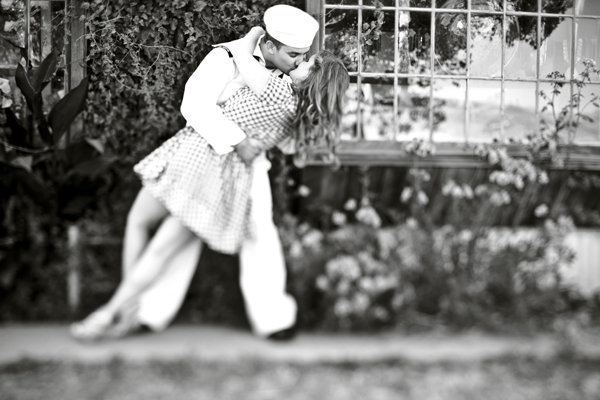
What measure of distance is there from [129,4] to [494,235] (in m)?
2.71

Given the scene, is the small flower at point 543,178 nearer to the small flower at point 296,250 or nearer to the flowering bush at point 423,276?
the flowering bush at point 423,276

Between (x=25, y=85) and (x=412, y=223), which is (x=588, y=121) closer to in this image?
(x=412, y=223)

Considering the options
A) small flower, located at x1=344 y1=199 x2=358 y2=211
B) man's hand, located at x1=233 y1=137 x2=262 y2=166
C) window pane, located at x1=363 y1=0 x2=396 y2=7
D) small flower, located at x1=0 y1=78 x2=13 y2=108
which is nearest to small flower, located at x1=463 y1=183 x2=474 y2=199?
small flower, located at x1=344 y1=199 x2=358 y2=211

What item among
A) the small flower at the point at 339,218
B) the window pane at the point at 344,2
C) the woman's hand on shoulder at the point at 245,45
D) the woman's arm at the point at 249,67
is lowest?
the small flower at the point at 339,218

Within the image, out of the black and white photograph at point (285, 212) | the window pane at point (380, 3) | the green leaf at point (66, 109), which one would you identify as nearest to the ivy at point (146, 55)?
the black and white photograph at point (285, 212)

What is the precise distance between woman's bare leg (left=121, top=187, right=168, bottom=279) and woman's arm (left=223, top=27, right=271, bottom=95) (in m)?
0.81

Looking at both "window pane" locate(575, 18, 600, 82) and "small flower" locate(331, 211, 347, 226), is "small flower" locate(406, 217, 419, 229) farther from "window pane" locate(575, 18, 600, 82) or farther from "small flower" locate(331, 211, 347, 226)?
"window pane" locate(575, 18, 600, 82)

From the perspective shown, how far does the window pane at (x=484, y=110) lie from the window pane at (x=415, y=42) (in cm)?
37

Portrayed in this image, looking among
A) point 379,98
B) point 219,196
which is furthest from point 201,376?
point 379,98

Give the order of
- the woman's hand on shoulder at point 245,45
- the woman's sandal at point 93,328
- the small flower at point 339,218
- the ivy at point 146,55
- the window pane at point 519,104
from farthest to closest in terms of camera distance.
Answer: the window pane at point 519,104, the ivy at point 146,55, the small flower at point 339,218, the woman's hand on shoulder at point 245,45, the woman's sandal at point 93,328

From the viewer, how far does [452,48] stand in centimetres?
534

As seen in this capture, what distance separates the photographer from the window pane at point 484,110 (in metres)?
5.35

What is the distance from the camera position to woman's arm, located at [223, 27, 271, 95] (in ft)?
13.5

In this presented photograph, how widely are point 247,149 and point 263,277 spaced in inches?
27.1
